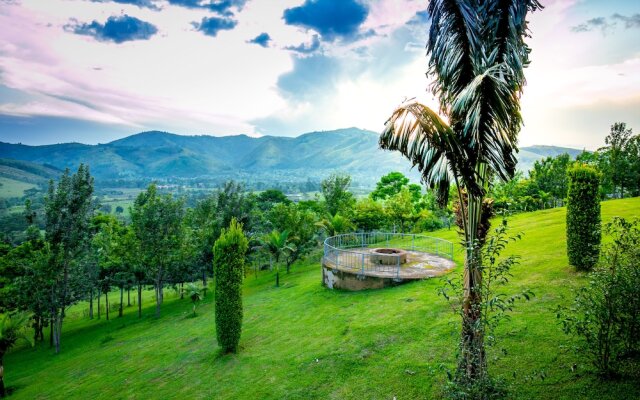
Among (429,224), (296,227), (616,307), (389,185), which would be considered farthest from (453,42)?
(389,185)

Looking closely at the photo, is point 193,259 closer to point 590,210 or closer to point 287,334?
point 287,334

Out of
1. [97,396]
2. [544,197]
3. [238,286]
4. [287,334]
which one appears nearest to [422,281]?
[287,334]

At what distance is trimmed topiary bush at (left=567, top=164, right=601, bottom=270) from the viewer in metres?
11.7

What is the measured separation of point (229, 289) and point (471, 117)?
1212cm

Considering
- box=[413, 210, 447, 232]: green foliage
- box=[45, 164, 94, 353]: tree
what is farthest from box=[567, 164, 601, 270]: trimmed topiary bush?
box=[45, 164, 94, 353]: tree

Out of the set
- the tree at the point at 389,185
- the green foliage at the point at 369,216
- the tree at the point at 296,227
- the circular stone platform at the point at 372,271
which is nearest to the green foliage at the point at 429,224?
the green foliage at the point at 369,216

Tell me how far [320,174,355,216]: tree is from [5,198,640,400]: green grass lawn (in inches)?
879

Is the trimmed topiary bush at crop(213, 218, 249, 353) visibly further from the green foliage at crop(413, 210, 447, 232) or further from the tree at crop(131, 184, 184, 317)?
the green foliage at crop(413, 210, 447, 232)

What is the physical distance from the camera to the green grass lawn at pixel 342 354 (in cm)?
803

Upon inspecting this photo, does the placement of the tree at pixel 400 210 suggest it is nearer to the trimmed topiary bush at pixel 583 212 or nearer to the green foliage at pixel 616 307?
the trimmed topiary bush at pixel 583 212

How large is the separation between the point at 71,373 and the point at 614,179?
184 ft

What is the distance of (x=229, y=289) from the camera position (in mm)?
14352

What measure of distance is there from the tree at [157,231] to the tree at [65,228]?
3.65m

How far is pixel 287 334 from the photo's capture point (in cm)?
1434
